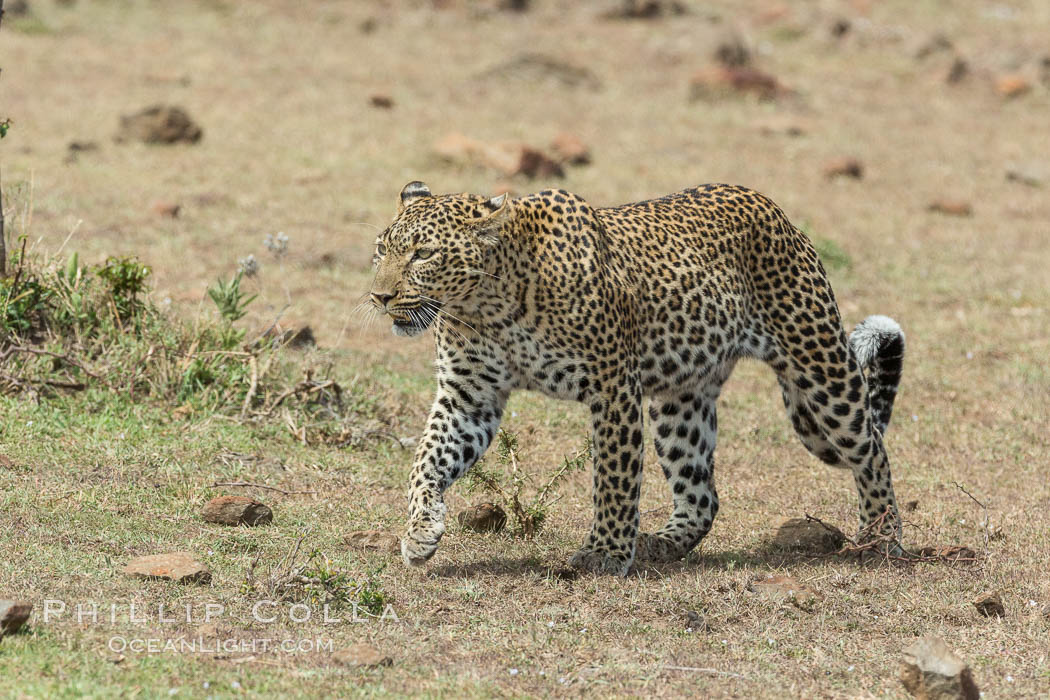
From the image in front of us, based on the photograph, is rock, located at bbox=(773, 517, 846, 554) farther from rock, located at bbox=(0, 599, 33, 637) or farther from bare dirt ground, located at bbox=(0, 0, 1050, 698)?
rock, located at bbox=(0, 599, 33, 637)

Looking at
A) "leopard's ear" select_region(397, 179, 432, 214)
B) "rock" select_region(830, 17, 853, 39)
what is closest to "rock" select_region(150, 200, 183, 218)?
"leopard's ear" select_region(397, 179, 432, 214)

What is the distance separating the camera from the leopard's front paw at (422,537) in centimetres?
795

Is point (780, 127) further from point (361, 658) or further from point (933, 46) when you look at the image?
point (361, 658)

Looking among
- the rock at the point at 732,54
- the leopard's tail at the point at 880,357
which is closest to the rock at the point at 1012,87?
the rock at the point at 732,54

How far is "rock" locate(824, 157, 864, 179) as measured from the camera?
2030 centimetres


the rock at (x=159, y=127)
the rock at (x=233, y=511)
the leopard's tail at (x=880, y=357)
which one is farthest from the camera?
the rock at (x=159, y=127)

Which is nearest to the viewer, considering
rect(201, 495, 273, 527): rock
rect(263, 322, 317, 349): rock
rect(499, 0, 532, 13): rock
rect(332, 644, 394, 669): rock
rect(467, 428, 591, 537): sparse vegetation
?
rect(332, 644, 394, 669): rock

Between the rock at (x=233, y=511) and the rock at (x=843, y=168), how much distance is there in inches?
527

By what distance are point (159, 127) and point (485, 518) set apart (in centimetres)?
1196

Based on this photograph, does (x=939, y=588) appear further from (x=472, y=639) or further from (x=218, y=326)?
(x=218, y=326)

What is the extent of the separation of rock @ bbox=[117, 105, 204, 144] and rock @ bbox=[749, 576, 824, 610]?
13315 millimetres

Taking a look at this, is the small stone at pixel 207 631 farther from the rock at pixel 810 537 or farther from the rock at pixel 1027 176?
the rock at pixel 1027 176

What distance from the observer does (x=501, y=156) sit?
1886 centimetres

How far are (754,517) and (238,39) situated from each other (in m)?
18.8
